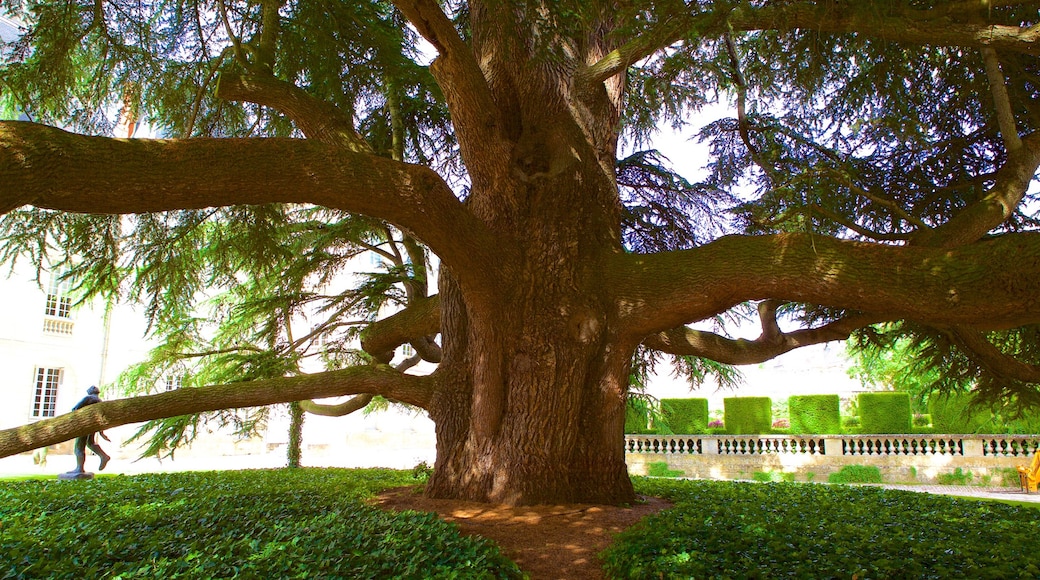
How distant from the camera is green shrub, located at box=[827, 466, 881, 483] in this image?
1501 cm

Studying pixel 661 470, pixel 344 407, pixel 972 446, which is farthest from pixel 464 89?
pixel 972 446

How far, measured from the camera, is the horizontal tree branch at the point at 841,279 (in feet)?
14.7

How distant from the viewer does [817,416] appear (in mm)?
16672

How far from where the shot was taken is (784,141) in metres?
7.73

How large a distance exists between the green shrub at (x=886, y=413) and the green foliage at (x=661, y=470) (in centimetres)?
465

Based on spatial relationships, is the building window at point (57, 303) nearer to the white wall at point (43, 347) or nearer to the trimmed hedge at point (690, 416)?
the white wall at point (43, 347)

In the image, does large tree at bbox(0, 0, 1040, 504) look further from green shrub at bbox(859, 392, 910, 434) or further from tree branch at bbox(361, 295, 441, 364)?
green shrub at bbox(859, 392, 910, 434)

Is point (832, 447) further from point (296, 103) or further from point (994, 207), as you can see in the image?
point (296, 103)

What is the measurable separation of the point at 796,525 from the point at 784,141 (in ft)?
15.1

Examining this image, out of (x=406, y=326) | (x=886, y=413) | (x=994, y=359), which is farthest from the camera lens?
(x=886, y=413)

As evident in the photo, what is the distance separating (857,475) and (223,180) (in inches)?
598

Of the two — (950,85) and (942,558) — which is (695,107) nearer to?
(950,85)

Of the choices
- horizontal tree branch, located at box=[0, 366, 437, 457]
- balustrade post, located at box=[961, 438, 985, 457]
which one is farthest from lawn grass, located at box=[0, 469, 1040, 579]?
balustrade post, located at box=[961, 438, 985, 457]

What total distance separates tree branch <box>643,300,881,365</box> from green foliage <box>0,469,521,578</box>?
3455 mm
